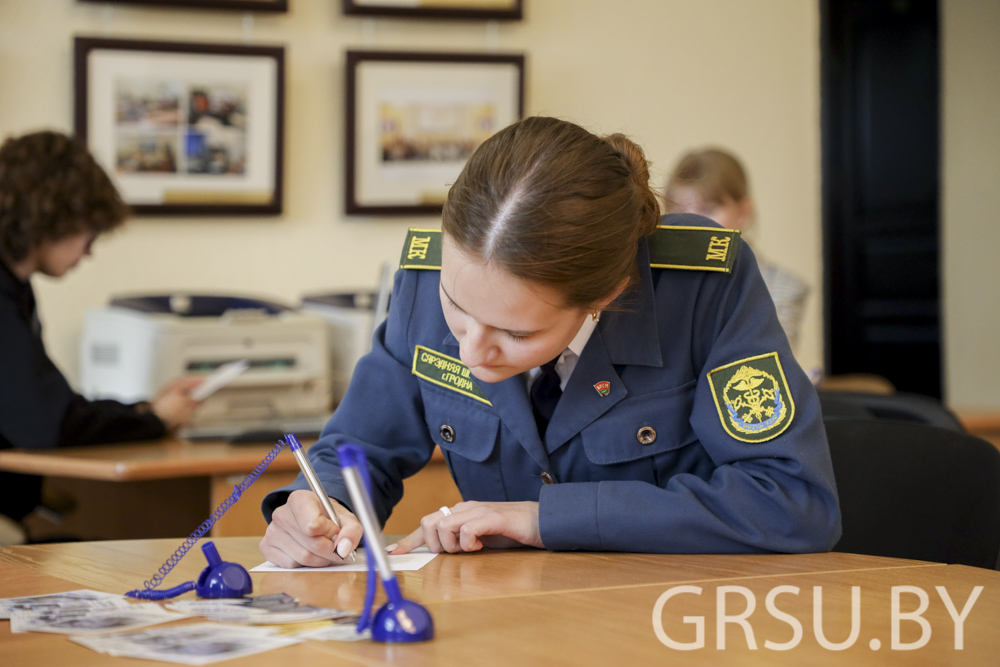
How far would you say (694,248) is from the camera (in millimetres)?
1250

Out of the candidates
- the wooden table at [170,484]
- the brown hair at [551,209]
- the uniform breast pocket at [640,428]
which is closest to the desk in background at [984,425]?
the wooden table at [170,484]

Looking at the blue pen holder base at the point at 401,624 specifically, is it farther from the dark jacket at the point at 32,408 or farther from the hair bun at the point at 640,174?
the dark jacket at the point at 32,408

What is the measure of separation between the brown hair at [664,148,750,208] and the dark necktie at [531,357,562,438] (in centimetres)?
164

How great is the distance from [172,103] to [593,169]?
88.8 inches

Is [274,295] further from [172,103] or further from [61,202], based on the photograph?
[61,202]

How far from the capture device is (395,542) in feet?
4.14

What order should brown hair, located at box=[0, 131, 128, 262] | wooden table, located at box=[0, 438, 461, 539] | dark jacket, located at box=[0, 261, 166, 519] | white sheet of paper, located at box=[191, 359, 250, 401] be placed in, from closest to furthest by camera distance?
wooden table, located at box=[0, 438, 461, 539], dark jacket, located at box=[0, 261, 166, 519], brown hair, located at box=[0, 131, 128, 262], white sheet of paper, located at box=[191, 359, 250, 401]

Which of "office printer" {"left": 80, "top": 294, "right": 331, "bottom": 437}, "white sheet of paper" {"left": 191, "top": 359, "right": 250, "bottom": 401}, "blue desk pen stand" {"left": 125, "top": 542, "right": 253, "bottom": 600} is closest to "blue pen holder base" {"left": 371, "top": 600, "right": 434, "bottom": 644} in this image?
"blue desk pen stand" {"left": 125, "top": 542, "right": 253, "bottom": 600}

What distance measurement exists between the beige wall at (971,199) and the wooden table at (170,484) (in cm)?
280

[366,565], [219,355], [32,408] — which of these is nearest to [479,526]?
[366,565]

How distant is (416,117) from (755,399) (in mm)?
2286

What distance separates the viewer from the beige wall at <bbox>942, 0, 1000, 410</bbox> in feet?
14.0

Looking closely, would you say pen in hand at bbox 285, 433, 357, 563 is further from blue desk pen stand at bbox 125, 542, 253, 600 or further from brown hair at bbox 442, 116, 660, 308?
brown hair at bbox 442, 116, 660, 308

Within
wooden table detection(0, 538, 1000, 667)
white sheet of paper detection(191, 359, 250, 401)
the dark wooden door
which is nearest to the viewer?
wooden table detection(0, 538, 1000, 667)
